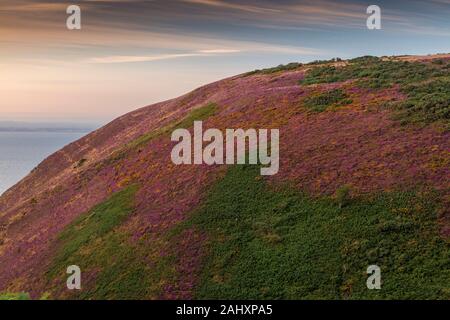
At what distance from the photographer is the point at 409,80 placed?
163ft

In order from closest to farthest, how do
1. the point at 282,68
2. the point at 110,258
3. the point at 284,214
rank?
the point at 284,214
the point at 110,258
the point at 282,68

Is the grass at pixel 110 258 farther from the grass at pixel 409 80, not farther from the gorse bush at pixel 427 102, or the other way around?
the gorse bush at pixel 427 102

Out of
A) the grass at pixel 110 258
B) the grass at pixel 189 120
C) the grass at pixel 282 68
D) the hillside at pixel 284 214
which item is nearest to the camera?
the hillside at pixel 284 214

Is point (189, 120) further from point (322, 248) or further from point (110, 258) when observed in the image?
point (322, 248)

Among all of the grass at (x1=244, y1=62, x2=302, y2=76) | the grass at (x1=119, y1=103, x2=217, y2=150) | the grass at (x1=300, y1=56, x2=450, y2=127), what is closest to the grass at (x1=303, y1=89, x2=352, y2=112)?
the grass at (x1=300, y1=56, x2=450, y2=127)

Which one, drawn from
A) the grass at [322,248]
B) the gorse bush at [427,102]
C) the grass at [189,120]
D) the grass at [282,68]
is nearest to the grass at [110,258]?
the grass at [322,248]

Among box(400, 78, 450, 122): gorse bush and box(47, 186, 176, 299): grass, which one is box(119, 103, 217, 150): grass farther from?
box(400, 78, 450, 122): gorse bush

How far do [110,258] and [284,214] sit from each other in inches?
466

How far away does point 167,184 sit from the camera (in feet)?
129

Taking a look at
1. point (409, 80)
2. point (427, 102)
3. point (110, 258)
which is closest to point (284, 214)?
point (110, 258)

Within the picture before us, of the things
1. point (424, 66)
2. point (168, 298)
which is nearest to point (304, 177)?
point (168, 298)

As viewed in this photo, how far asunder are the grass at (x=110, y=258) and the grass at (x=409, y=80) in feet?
74.3

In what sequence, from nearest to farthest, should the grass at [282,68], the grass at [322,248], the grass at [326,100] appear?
1. the grass at [322,248]
2. the grass at [326,100]
3. the grass at [282,68]

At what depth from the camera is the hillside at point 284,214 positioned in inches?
994
